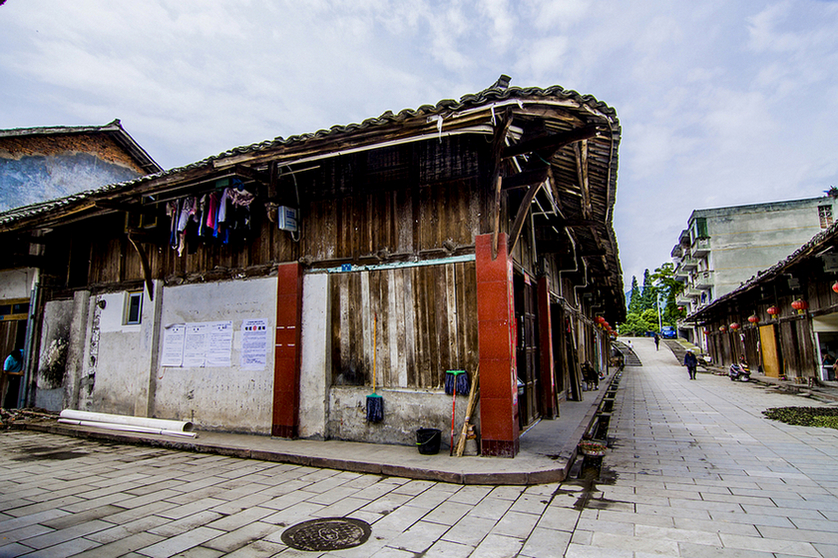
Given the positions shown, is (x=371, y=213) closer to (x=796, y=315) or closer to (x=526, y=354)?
(x=526, y=354)

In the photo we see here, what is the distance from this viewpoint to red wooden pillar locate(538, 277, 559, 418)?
9984 mm

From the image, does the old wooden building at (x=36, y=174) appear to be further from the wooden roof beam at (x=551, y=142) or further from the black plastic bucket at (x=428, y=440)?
the wooden roof beam at (x=551, y=142)

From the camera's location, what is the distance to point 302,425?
7.86m

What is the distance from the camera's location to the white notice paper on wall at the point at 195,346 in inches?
358

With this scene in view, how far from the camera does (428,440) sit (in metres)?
6.51

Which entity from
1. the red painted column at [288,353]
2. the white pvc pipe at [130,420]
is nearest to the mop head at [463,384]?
the red painted column at [288,353]

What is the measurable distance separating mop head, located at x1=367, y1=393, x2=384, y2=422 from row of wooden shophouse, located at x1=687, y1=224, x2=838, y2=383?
36.7 feet

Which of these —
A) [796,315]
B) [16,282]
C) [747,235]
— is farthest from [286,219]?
[747,235]

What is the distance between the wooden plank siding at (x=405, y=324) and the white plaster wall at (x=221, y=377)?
1.57 metres

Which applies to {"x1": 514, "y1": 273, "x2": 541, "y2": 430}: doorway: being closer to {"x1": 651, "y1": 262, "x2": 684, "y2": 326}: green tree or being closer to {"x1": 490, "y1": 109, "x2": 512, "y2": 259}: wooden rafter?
{"x1": 490, "y1": 109, "x2": 512, "y2": 259}: wooden rafter

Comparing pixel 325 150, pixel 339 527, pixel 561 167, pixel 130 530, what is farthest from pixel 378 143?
pixel 130 530

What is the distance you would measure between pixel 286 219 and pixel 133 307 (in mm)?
5071

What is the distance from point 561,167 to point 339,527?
253 inches

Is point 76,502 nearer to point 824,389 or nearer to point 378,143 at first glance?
point 378,143
